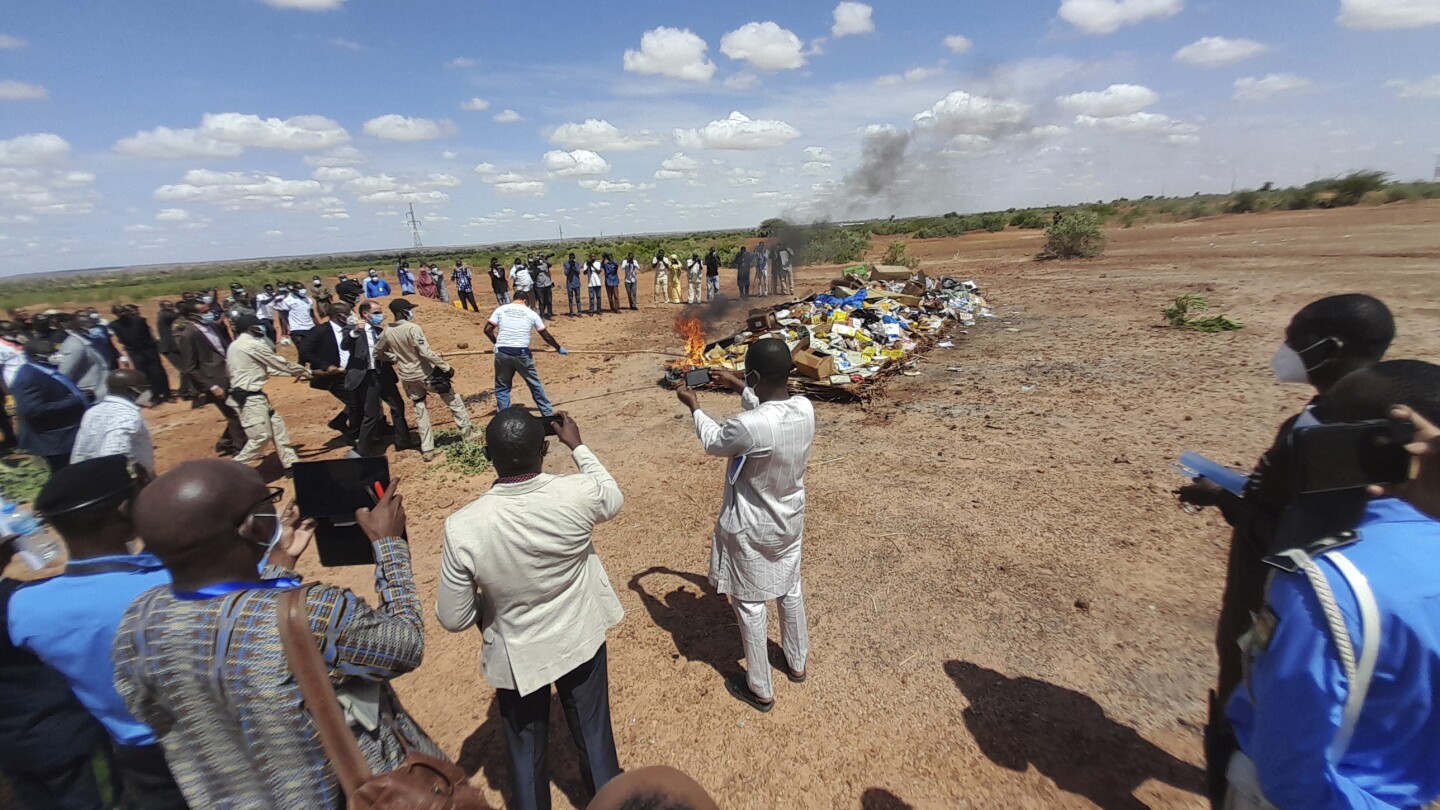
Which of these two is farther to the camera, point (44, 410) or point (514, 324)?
point (514, 324)

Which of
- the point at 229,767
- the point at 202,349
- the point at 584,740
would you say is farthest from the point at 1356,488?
the point at 202,349

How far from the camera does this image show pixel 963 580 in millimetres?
4379

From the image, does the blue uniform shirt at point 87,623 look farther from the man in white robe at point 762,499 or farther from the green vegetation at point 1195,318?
the green vegetation at point 1195,318

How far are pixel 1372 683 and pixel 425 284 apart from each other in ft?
74.5

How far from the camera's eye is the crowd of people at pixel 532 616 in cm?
120

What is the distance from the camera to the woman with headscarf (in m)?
19.9

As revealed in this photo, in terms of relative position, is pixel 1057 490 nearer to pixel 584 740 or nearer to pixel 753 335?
pixel 584 740

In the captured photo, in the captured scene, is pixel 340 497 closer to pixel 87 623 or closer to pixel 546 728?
pixel 87 623

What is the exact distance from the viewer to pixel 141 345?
35.0 feet

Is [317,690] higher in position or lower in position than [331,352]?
lower

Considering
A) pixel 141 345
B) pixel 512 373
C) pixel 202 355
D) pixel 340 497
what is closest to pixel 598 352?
pixel 512 373

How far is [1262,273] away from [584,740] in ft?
71.7

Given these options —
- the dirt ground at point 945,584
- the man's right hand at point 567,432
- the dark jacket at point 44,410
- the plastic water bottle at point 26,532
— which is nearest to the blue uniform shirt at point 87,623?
the plastic water bottle at point 26,532

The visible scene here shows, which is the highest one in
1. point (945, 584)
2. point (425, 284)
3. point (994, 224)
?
point (994, 224)
